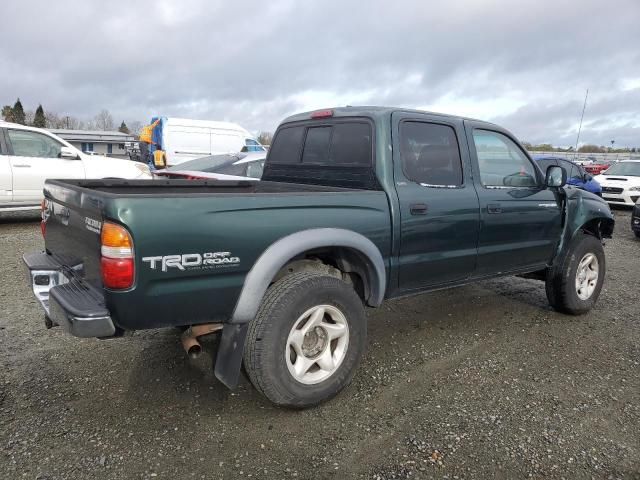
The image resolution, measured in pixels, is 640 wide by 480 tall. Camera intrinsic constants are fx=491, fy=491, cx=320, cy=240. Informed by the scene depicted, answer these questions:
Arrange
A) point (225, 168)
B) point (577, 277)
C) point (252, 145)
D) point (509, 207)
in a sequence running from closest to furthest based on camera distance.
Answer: point (509, 207), point (577, 277), point (225, 168), point (252, 145)

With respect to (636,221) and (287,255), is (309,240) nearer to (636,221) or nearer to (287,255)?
(287,255)

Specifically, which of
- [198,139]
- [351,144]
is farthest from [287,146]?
[198,139]

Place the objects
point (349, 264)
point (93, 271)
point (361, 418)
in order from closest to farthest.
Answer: point (93, 271) → point (361, 418) → point (349, 264)

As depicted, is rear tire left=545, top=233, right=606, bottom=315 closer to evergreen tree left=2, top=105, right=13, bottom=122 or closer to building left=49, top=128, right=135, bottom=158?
building left=49, top=128, right=135, bottom=158

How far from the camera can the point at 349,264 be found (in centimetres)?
323

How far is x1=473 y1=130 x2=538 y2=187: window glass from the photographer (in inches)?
157

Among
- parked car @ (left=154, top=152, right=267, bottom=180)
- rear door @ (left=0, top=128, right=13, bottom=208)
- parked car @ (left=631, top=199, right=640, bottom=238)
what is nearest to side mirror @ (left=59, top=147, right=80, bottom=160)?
rear door @ (left=0, top=128, right=13, bottom=208)

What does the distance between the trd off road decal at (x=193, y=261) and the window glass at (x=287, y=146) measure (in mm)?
1834

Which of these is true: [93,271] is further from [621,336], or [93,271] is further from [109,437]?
[621,336]

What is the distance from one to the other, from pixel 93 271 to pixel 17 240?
5828 millimetres

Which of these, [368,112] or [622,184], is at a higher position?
[368,112]

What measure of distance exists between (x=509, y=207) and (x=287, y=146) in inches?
76.3

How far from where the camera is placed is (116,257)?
2275 millimetres

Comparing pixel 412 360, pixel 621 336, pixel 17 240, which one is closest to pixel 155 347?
pixel 412 360
